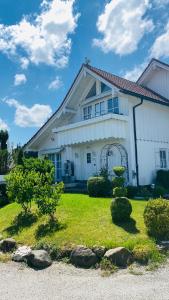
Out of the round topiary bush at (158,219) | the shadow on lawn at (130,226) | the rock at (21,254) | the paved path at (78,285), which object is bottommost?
the paved path at (78,285)

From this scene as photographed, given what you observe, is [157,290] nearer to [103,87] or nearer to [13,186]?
[13,186]

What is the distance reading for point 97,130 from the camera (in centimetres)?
1888

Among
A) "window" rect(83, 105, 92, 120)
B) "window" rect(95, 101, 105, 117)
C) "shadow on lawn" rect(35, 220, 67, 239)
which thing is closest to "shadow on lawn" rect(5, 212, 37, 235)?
"shadow on lawn" rect(35, 220, 67, 239)

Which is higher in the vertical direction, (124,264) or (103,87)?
(103,87)

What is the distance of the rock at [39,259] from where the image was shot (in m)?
8.57

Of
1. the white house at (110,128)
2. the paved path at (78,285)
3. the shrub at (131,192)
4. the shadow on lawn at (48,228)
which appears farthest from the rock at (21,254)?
the white house at (110,128)

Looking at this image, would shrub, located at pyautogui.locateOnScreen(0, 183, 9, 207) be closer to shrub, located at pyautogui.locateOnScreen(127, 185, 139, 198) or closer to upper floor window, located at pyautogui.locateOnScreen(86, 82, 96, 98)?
shrub, located at pyautogui.locateOnScreen(127, 185, 139, 198)

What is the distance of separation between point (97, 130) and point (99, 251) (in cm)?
1104

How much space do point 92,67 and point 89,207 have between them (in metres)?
11.5

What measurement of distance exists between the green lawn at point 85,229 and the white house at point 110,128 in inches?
218

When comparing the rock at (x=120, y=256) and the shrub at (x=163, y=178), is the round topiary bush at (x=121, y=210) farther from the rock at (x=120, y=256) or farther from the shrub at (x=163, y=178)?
the shrub at (x=163, y=178)

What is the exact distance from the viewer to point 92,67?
21.2 metres

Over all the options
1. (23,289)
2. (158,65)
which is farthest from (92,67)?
(23,289)

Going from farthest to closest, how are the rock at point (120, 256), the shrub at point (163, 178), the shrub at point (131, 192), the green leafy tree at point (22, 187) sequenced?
→ the shrub at point (163, 178)
the shrub at point (131, 192)
the green leafy tree at point (22, 187)
the rock at point (120, 256)
